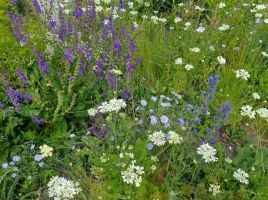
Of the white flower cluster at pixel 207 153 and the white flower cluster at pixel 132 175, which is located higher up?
the white flower cluster at pixel 207 153

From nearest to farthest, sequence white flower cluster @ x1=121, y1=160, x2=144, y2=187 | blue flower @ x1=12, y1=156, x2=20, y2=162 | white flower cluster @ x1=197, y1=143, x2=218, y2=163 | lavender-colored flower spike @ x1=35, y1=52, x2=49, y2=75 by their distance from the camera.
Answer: white flower cluster @ x1=121, y1=160, x2=144, y2=187 < white flower cluster @ x1=197, y1=143, x2=218, y2=163 < blue flower @ x1=12, y1=156, x2=20, y2=162 < lavender-colored flower spike @ x1=35, y1=52, x2=49, y2=75

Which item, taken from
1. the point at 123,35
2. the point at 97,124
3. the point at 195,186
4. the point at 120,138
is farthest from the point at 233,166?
the point at 123,35

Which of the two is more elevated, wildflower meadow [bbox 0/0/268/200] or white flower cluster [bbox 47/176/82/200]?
wildflower meadow [bbox 0/0/268/200]

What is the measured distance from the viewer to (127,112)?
273 cm

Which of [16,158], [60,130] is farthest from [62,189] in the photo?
[60,130]

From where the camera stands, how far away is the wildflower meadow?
2045 mm

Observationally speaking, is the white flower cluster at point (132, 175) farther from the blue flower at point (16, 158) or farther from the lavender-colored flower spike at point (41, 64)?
the lavender-colored flower spike at point (41, 64)

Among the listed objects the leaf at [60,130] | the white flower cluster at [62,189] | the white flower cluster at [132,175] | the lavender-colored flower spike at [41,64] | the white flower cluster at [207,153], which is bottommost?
the white flower cluster at [62,189]

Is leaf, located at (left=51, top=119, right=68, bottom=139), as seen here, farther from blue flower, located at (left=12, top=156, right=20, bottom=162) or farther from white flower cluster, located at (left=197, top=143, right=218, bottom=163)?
white flower cluster, located at (left=197, top=143, right=218, bottom=163)

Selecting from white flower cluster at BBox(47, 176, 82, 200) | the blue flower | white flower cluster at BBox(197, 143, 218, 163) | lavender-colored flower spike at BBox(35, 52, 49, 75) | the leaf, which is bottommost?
white flower cluster at BBox(47, 176, 82, 200)

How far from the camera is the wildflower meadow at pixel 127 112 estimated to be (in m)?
2.04

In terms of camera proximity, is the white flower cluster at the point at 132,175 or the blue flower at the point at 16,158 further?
the blue flower at the point at 16,158

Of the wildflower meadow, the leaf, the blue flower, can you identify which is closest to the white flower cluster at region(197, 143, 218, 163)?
the wildflower meadow

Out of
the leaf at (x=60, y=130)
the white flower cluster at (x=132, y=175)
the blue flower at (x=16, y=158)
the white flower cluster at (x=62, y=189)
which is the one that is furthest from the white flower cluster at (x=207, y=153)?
the blue flower at (x=16, y=158)
